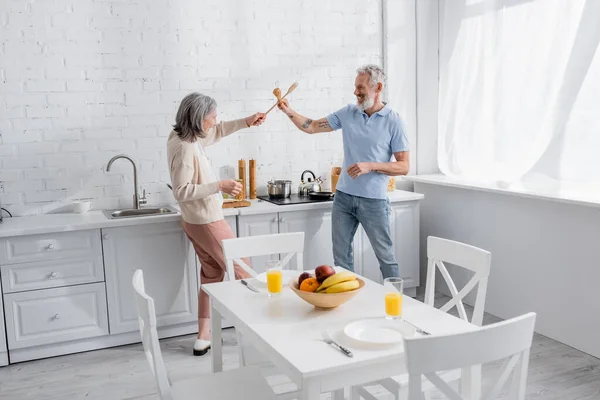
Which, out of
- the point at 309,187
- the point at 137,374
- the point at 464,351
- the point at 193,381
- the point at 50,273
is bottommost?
the point at 137,374

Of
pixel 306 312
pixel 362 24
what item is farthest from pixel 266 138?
pixel 306 312

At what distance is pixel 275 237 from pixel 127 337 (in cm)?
138

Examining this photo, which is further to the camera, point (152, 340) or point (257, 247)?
point (257, 247)

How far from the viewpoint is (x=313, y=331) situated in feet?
6.38

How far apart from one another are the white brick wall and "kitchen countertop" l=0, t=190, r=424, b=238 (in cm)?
21

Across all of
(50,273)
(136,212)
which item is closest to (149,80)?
(136,212)

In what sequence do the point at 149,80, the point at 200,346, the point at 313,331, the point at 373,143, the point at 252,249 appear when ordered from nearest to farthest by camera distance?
1. the point at 313,331
2. the point at 252,249
3. the point at 200,346
4. the point at 373,143
5. the point at 149,80

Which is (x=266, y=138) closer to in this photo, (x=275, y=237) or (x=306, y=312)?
(x=275, y=237)

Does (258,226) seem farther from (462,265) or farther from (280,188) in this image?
(462,265)

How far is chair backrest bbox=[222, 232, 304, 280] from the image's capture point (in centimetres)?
282

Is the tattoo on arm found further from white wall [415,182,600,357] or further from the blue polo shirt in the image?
white wall [415,182,600,357]

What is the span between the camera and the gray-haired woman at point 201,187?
329cm

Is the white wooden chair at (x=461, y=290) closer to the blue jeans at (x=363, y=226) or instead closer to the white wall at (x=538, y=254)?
the blue jeans at (x=363, y=226)

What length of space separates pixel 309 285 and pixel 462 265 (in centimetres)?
79
